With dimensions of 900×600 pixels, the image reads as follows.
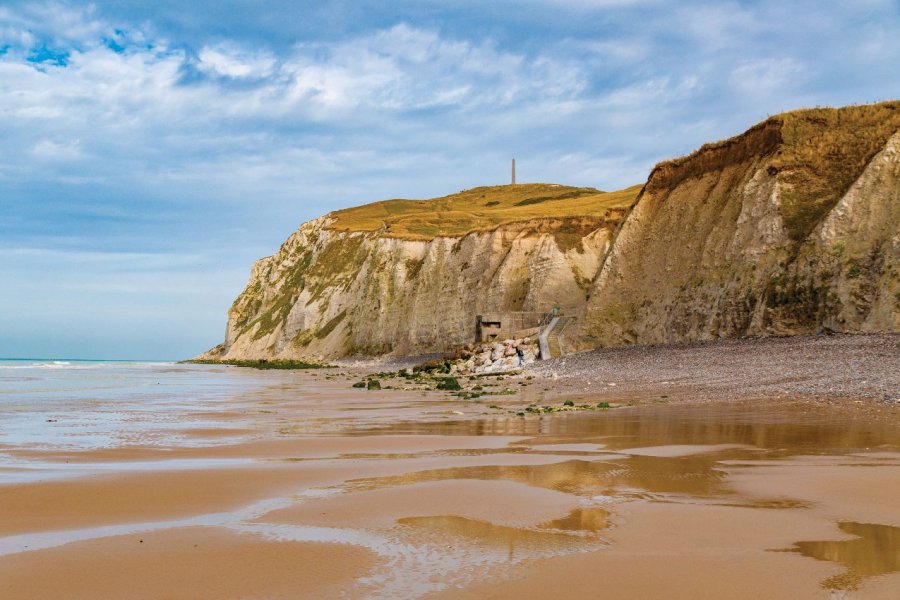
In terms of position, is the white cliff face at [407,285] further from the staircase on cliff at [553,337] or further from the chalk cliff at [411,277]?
the staircase on cliff at [553,337]

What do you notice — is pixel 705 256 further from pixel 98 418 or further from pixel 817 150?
pixel 98 418

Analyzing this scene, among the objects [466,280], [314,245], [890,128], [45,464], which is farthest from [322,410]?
[314,245]

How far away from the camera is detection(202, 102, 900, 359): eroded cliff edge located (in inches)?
887

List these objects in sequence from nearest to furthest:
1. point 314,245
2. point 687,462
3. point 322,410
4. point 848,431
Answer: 1. point 687,462
2. point 848,431
3. point 322,410
4. point 314,245

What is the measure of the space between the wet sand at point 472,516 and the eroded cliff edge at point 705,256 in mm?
Result: 14512

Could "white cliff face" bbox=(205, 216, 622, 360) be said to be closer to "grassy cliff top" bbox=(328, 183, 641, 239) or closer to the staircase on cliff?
"grassy cliff top" bbox=(328, 183, 641, 239)

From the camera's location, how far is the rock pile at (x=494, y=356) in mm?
30884

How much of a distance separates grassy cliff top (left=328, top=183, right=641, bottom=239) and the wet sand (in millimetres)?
43206

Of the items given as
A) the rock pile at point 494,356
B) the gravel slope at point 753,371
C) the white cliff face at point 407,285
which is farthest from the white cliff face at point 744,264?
the white cliff face at point 407,285

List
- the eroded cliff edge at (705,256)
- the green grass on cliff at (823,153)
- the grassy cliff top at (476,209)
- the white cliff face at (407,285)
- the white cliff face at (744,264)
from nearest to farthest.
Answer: the white cliff face at (744,264), the eroded cliff edge at (705,256), the green grass on cliff at (823,153), the white cliff face at (407,285), the grassy cliff top at (476,209)

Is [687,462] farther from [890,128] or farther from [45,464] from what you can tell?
[890,128]

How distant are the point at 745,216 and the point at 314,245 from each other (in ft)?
203

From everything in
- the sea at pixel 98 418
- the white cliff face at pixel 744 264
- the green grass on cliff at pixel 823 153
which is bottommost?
the sea at pixel 98 418

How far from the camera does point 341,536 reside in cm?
445
